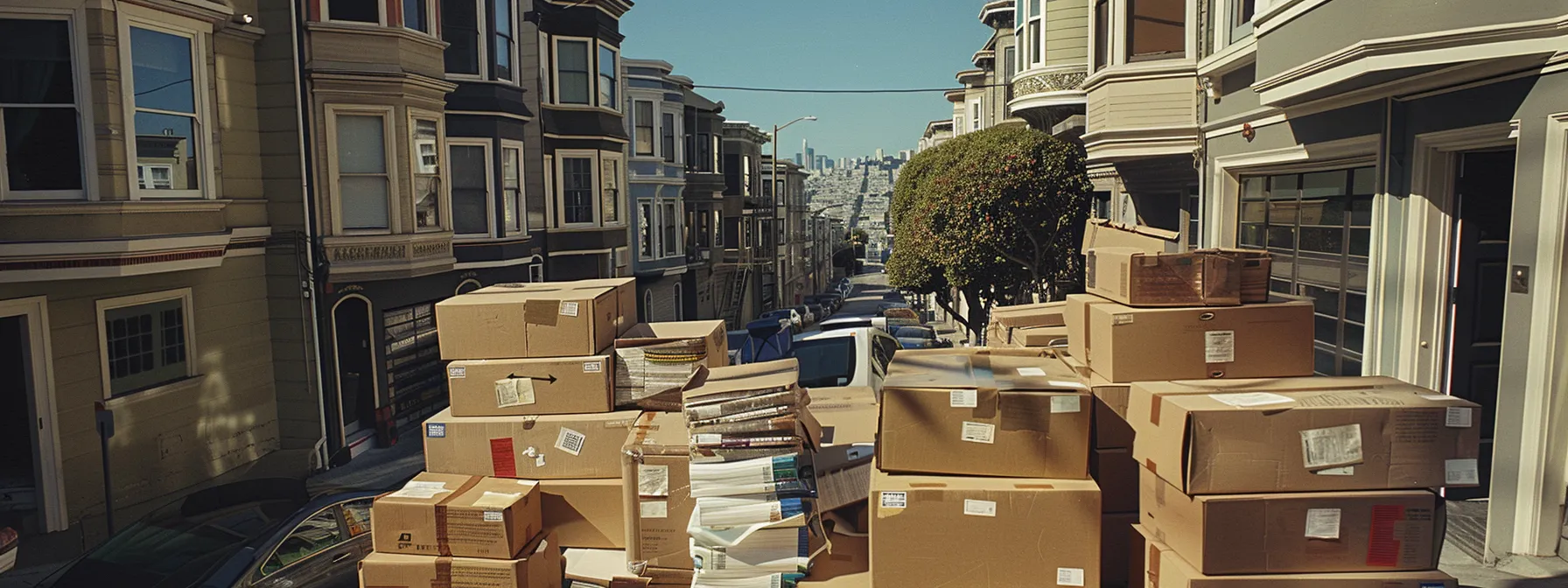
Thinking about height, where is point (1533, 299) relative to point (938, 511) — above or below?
above

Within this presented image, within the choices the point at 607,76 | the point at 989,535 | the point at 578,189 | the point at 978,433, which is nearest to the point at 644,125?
the point at 607,76

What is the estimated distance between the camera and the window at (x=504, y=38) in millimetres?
16672

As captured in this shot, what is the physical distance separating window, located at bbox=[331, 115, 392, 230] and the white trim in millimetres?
4109

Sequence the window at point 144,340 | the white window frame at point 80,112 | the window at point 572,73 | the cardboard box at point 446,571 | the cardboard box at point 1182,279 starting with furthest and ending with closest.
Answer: the window at point 572,73 < the window at point 144,340 < the white window frame at point 80,112 < the cardboard box at point 1182,279 < the cardboard box at point 446,571

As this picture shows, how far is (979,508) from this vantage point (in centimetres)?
423

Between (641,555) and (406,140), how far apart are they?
1017 cm

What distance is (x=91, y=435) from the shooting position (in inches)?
388

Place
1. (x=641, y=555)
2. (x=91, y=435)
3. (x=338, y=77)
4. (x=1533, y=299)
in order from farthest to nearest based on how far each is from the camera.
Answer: (x=338, y=77)
(x=91, y=435)
(x=1533, y=299)
(x=641, y=555)

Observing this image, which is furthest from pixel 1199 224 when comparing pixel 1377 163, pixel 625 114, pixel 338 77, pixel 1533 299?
pixel 625 114

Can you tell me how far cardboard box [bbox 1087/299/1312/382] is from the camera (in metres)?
4.93

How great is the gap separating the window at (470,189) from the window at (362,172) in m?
2.21

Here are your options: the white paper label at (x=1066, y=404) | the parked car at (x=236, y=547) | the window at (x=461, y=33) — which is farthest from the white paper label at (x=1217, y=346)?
the window at (x=461, y=33)

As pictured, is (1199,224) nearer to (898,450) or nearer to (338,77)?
(898,450)

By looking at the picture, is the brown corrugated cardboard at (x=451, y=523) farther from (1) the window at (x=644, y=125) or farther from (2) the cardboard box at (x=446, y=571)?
(1) the window at (x=644, y=125)
